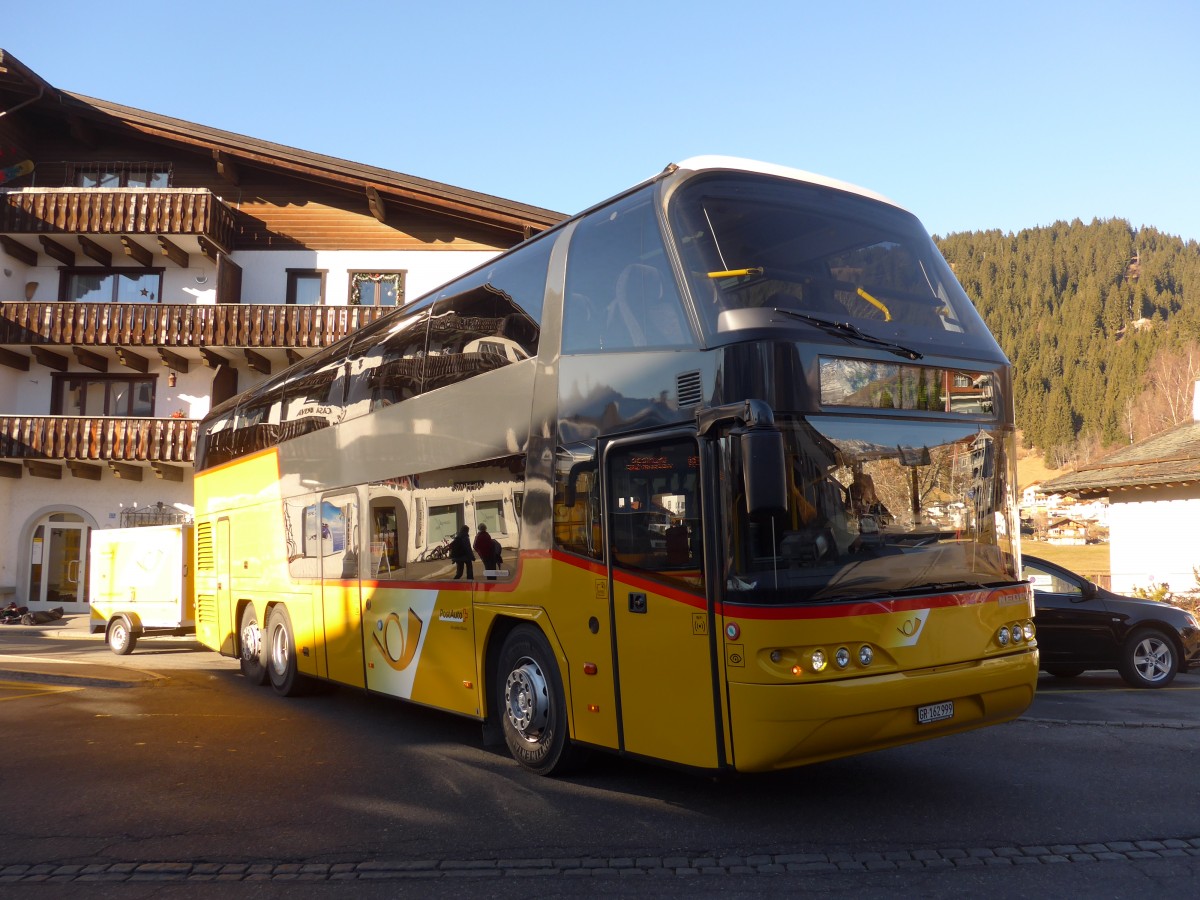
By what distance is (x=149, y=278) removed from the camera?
30.5 m

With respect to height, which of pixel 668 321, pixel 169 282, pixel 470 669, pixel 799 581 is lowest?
pixel 470 669

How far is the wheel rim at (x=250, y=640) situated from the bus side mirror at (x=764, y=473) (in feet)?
31.8

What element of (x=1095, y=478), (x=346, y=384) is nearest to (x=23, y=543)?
(x=346, y=384)

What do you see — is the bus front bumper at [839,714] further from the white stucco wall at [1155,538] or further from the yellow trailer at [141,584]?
the white stucco wall at [1155,538]

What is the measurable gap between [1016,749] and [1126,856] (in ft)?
9.84

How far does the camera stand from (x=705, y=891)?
16.3ft

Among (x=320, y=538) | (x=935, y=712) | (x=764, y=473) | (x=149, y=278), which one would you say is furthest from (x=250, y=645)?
(x=149, y=278)

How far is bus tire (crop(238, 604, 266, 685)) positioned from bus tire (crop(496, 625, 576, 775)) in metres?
6.61

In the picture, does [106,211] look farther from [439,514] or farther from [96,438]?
[439,514]

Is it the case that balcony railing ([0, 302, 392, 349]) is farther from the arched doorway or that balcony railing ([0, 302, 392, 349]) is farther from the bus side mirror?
the bus side mirror

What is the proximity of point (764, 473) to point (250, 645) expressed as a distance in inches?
405

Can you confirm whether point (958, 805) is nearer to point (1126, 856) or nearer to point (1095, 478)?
point (1126, 856)

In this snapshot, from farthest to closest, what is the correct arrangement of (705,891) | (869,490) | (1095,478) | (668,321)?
(1095,478)
(668,321)
(869,490)
(705,891)

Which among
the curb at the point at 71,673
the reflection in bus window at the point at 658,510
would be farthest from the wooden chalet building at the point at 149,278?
the reflection in bus window at the point at 658,510
